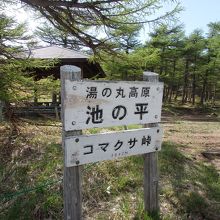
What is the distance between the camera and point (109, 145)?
339 centimetres

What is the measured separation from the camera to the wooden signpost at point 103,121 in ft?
10.0

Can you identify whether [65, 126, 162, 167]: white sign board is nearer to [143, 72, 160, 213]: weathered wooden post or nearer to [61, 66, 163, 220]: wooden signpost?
[61, 66, 163, 220]: wooden signpost

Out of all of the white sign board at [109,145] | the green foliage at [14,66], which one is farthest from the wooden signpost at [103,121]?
the green foliage at [14,66]

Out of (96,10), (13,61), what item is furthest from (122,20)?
(13,61)

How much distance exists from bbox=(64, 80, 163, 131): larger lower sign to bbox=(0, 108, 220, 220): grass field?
49.8 inches

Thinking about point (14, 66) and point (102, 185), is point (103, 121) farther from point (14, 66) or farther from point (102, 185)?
point (14, 66)

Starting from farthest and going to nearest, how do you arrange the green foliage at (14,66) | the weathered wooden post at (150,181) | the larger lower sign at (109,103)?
the green foliage at (14,66) < the weathered wooden post at (150,181) < the larger lower sign at (109,103)

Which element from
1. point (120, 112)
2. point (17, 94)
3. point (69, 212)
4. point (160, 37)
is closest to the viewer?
point (69, 212)

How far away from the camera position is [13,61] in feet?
22.0

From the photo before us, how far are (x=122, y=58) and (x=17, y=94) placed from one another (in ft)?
8.66

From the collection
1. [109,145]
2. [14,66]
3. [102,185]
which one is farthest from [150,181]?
[14,66]

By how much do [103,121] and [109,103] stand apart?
0.66 feet

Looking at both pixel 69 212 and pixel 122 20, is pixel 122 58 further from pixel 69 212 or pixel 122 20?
pixel 69 212

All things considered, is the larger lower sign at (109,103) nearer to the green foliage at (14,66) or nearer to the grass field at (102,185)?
the grass field at (102,185)
